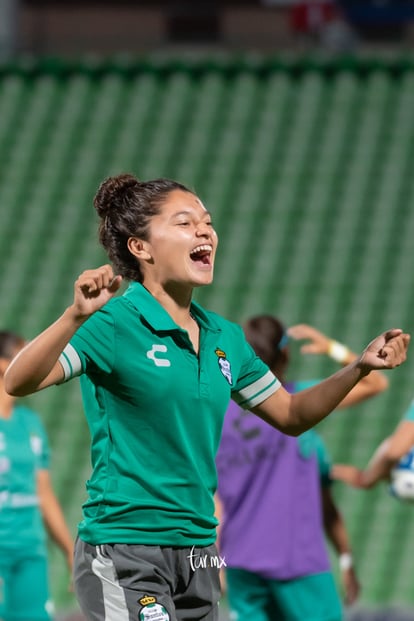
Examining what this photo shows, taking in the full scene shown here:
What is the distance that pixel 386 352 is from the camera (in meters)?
3.56

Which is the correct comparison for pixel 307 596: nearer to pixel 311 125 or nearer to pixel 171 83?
pixel 311 125

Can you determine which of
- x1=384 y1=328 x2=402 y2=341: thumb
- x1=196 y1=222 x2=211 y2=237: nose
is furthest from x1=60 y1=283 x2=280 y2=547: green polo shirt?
x1=384 y1=328 x2=402 y2=341: thumb

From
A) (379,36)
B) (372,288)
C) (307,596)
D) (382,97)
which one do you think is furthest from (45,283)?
(379,36)

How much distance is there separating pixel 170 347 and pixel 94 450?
32 cm

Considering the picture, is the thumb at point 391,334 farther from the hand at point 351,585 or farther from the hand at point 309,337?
the hand at point 351,585

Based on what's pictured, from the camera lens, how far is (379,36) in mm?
18328

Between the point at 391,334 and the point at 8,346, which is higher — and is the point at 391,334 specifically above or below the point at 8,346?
below

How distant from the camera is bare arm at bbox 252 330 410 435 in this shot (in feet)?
11.7

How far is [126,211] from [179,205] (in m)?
0.15

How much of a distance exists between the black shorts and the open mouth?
73cm

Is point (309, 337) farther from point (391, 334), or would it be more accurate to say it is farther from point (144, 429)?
point (144, 429)

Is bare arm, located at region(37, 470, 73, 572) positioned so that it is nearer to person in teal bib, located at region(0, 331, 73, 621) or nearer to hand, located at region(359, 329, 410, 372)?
person in teal bib, located at region(0, 331, 73, 621)

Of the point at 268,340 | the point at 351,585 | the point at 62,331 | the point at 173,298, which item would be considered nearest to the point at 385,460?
the point at 268,340

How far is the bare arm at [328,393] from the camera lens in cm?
357
